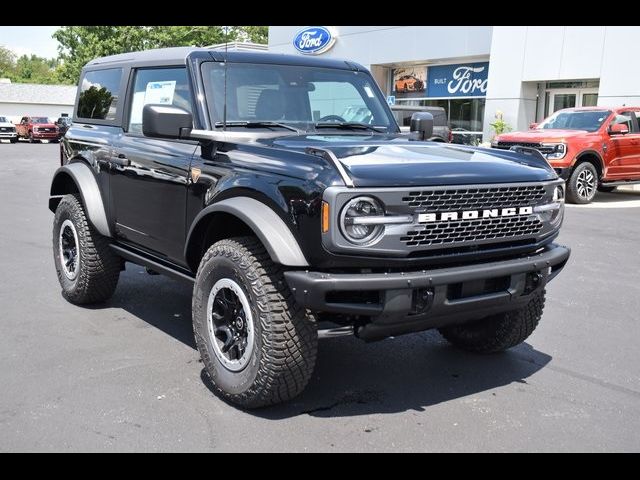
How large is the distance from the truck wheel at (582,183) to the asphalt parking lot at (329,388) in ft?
23.7

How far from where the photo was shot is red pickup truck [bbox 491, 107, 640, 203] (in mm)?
12992

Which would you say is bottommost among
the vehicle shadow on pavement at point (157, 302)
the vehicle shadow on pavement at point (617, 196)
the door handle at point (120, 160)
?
the vehicle shadow on pavement at point (157, 302)

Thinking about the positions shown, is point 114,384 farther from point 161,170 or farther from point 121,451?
point 161,170

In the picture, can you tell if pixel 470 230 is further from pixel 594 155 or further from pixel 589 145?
pixel 594 155

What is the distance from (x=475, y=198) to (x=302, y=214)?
35.5 inches

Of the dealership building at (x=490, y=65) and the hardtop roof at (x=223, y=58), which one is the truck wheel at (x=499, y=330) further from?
the dealership building at (x=490, y=65)

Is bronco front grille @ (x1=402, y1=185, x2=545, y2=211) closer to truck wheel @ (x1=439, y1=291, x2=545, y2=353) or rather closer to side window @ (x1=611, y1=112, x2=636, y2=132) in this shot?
truck wheel @ (x1=439, y1=291, x2=545, y2=353)

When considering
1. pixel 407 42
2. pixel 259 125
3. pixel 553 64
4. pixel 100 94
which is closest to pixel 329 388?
pixel 259 125

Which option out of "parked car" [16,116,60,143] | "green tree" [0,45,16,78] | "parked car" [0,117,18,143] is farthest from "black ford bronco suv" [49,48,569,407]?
"green tree" [0,45,16,78]

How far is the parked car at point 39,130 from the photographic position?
43.0m

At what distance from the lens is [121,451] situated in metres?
3.24

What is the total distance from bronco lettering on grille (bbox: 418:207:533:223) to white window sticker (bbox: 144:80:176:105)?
7.22ft

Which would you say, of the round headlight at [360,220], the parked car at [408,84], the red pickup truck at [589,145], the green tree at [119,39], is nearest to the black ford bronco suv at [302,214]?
the round headlight at [360,220]

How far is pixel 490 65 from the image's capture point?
22.7m
